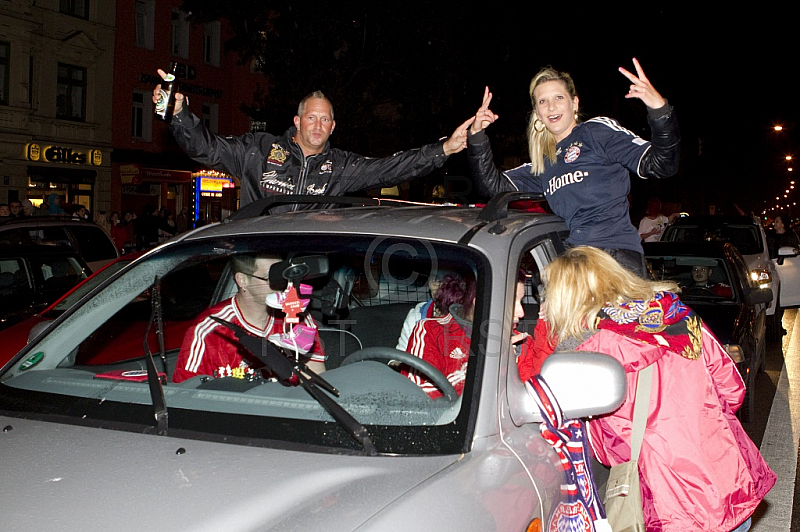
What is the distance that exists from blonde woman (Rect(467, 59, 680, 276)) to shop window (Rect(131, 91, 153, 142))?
2824 cm

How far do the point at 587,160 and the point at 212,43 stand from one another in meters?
31.6

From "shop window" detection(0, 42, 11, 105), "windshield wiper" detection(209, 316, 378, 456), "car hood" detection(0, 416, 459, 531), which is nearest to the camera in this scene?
"car hood" detection(0, 416, 459, 531)

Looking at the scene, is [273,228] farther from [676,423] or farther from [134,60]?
[134,60]

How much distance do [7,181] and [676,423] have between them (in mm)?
26493

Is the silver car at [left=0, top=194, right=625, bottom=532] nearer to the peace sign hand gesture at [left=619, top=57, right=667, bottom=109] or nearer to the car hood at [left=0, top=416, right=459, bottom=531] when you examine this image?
the car hood at [left=0, top=416, right=459, bottom=531]

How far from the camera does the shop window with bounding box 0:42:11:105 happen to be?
24.6 m

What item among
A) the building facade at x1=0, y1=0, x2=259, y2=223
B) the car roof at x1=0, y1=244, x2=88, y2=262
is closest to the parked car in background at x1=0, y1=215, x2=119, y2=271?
the car roof at x1=0, y1=244, x2=88, y2=262

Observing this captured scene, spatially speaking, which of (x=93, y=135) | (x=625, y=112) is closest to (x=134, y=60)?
(x=93, y=135)

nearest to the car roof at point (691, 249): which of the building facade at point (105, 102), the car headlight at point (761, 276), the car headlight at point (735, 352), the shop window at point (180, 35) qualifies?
the car headlight at point (735, 352)

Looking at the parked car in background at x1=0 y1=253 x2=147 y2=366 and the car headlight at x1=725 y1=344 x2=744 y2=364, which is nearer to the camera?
the parked car in background at x1=0 y1=253 x2=147 y2=366

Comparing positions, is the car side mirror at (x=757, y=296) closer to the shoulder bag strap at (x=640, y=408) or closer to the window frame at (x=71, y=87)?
the shoulder bag strap at (x=640, y=408)

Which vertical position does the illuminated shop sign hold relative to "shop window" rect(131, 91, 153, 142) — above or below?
below

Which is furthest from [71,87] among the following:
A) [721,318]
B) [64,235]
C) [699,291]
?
[721,318]

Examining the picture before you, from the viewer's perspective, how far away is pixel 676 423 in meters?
2.55
